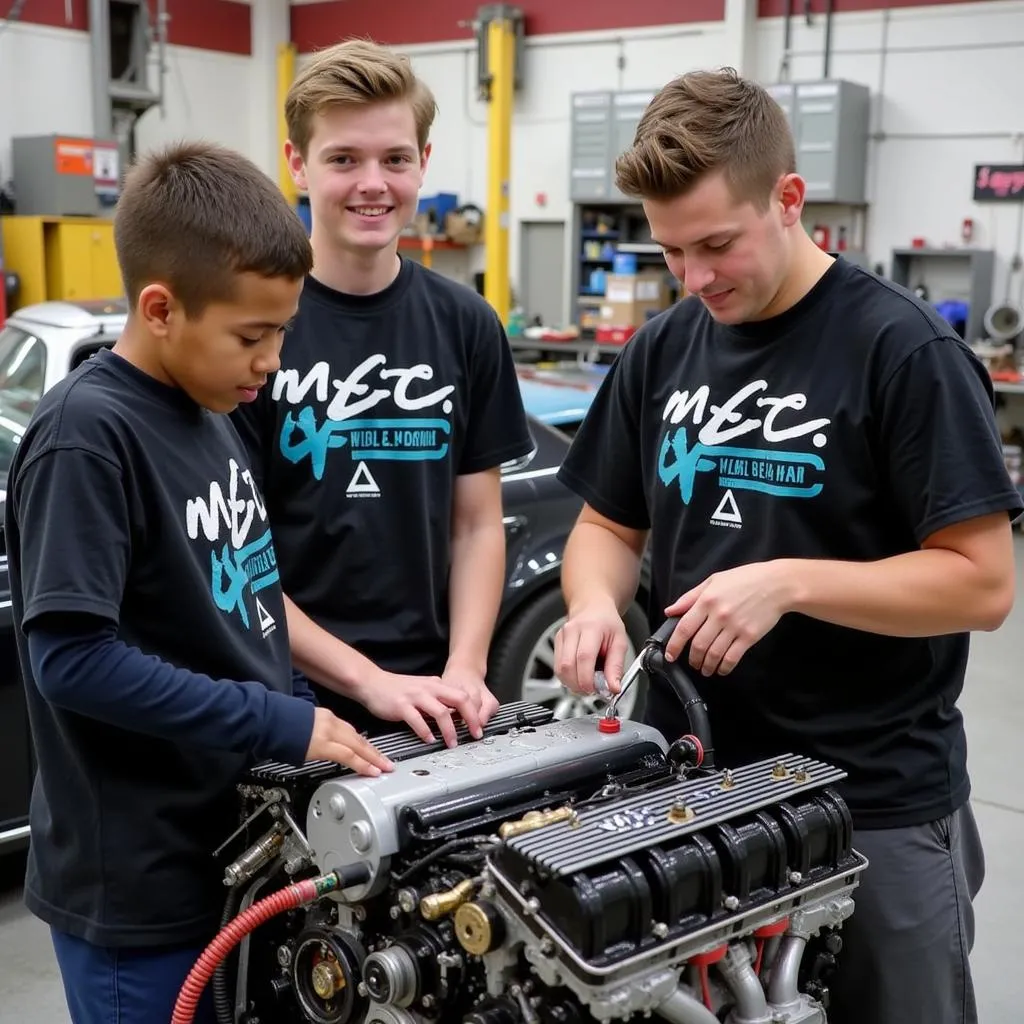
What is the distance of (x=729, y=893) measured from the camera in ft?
3.96

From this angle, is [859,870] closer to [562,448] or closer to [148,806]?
[148,806]

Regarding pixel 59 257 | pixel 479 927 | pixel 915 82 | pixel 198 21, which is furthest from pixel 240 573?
pixel 198 21

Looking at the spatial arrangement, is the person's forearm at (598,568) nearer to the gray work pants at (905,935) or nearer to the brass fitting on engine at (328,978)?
the gray work pants at (905,935)

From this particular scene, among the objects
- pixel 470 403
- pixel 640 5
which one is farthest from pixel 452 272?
pixel 470 403

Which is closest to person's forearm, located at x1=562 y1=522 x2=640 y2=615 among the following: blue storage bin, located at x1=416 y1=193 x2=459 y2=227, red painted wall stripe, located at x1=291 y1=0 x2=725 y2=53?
red painted wall stripe, located at x1=291 y1=0 x2=725 y2=53

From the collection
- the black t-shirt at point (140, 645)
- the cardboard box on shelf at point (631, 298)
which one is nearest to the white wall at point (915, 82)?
the cardboard box on shelf at point (631, 298)

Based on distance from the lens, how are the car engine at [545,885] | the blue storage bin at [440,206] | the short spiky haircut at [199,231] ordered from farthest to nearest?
the blue storage bin at [440,206] → the short spiky haircut at [199,231] → the car engine at [545,885]

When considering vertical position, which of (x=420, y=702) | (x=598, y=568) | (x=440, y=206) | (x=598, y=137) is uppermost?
(x=598, y=137)

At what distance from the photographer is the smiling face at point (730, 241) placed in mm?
1408

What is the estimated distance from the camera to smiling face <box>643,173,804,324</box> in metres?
1.41

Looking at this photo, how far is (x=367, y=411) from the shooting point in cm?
179

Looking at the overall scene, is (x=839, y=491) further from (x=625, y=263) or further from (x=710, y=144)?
(x=625, y=263)

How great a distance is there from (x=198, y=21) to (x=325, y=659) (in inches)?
414

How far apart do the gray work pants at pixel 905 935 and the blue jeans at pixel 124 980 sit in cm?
78
